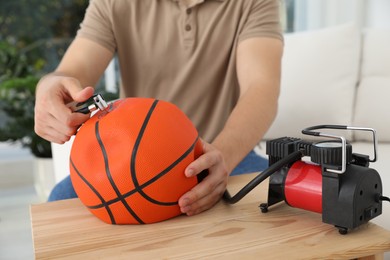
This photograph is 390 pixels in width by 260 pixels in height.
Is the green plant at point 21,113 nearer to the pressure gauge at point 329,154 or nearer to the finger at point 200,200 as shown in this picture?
the finger at point 200,200

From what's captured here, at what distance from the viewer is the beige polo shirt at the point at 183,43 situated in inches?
61.8

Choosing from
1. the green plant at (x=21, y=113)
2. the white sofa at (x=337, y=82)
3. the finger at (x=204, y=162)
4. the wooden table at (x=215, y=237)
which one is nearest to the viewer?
the wooden table at (x=215, y=237)

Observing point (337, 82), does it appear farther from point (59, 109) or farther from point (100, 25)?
point (59, 109)

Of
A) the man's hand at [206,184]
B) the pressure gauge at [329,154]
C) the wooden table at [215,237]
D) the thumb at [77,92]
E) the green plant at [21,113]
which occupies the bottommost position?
the green plant at [21,113]

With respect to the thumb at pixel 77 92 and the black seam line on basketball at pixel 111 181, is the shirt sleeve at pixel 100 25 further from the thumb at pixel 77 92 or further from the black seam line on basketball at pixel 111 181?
the black seam line on basketball at pixel 111 181

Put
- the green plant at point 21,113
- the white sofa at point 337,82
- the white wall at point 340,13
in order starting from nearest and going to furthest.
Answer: the white sofa at point 337,82, the white wall at point 340,13, the green plant at point 21,113

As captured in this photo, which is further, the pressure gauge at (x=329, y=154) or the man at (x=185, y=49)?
the man at (x=185, y=49)

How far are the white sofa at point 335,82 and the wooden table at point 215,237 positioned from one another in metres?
1.16

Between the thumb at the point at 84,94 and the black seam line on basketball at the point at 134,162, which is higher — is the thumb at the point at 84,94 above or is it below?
above

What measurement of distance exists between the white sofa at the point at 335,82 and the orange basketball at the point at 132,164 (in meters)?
1.19

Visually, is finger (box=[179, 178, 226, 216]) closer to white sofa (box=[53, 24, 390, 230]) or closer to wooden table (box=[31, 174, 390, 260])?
wooden table (box=[31, 174, 390, 260])

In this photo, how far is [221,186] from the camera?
98cm

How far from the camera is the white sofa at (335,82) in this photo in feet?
6.88

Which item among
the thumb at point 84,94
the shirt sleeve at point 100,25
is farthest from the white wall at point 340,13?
the thumb at point 84,94
